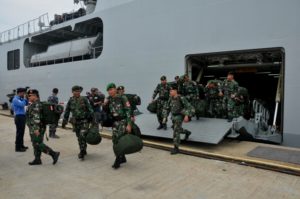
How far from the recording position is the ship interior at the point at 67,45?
11.2 meters

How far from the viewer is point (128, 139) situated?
13.4 feet

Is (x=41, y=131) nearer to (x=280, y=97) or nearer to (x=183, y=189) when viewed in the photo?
(x=183, y=189)

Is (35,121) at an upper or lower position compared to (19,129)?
upper

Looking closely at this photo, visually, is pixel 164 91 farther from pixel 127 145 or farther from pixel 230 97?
pixel 127 145

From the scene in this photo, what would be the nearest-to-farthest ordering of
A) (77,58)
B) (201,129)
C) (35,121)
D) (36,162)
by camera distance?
(35,121), (36,162), (201,129), (77,58)

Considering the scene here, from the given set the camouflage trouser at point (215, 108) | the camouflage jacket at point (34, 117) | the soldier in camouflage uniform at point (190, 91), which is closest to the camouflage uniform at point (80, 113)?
the camouflage jacket at point (34, 117)

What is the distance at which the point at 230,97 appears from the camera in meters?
6.28

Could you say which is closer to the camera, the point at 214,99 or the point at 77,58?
the point at 214,99

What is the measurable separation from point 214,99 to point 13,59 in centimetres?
1347

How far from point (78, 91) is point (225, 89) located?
3.34 metres

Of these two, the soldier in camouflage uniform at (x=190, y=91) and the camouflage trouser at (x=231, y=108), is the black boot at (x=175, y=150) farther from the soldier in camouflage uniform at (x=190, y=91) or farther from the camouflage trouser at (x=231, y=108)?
the camouflage trouser at (x=231, y=108)

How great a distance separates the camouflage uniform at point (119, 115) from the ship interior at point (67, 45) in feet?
21.1

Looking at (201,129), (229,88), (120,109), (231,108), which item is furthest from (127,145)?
(229,88)

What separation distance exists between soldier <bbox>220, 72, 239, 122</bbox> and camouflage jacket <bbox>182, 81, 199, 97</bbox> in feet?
1.91
